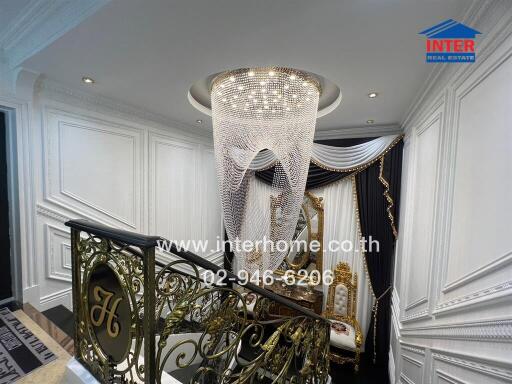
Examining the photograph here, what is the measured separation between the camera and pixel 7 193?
6.34 ft

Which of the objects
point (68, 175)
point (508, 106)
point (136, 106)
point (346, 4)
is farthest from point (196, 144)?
point (508, 106)

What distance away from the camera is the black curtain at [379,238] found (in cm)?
296

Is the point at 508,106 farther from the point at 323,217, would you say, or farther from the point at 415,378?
the point at 323,217

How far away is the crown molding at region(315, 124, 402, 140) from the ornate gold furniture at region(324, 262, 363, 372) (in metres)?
1.81

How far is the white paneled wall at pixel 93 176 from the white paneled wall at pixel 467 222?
2846 millimetres

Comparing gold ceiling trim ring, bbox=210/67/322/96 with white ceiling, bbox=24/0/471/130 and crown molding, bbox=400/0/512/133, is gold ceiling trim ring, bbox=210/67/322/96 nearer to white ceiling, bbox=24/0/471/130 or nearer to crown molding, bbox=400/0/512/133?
white ceiling, bbox=24/0/471/130

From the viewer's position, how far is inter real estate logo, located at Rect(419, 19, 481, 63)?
111 centimetres

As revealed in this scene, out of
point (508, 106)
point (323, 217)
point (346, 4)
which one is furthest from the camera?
point (323, 217)

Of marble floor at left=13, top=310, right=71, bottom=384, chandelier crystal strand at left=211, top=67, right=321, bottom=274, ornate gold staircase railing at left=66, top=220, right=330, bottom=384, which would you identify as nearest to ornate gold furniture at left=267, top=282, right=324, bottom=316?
chandelier crystal strand at left=211, top=67, right=321, bottom=274

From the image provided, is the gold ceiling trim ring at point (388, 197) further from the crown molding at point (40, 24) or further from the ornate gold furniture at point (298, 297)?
the crown molding at point (40, 24)

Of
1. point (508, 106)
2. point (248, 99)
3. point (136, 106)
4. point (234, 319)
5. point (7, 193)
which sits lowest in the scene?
point (234, 319)

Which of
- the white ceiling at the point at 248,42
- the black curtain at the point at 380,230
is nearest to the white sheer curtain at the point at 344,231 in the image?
the black curtain at the point at 380,230

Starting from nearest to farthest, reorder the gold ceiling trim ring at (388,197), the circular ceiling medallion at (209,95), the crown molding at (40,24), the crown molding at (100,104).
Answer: the crown molding at (40,24) → the crown molding at (100,104) → the circular ceiling medallion at (209,95) → the gold ceiling trim ring at (388,197)

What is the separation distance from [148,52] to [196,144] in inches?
82.3
